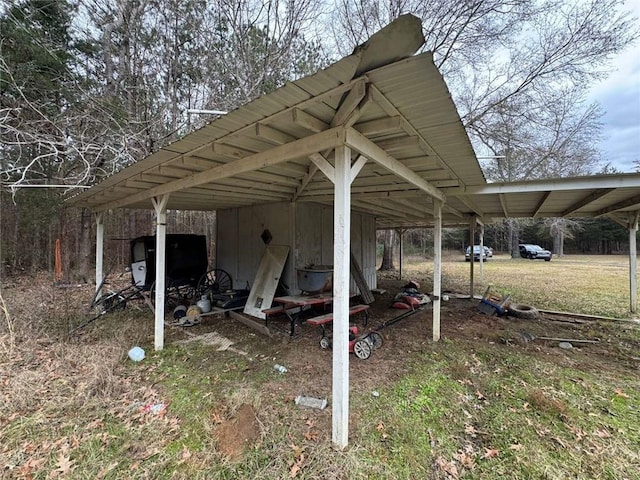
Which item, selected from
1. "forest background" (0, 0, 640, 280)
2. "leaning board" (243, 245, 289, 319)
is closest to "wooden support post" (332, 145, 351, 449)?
"leaning board" (243, 245, 289, 319)

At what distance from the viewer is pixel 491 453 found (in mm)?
2045

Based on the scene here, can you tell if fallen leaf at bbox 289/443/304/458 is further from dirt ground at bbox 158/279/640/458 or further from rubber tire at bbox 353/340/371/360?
rubber tire at bbox 353/340/371/360

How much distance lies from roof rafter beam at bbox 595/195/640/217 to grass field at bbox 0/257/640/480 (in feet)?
7.10

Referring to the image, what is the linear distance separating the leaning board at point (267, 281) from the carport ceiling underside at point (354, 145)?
3.84ft

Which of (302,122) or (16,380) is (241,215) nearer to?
(16,380)

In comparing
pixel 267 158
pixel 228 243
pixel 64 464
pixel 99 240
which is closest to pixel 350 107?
pixel 267 158

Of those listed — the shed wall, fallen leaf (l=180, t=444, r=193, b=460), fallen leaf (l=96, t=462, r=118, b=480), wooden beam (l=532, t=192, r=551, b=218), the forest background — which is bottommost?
fallen leaf (l=96, t=462, r=118, b=480)

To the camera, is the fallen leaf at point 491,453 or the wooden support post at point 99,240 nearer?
the fallen leaf at point 491,453

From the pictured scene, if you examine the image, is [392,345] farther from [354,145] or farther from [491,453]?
[354,145]

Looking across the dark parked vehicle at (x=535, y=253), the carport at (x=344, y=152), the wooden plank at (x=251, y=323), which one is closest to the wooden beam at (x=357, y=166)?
the carport at (x=344, y=152)

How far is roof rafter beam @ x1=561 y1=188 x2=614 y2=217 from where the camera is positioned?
3930 millimetres

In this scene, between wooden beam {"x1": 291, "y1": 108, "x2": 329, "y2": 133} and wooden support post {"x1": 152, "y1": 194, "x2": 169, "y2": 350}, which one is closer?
wooden beam {"x1": 291, "y1": 108, "x2": 329, "y2": 133}

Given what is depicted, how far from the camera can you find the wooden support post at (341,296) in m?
2.01

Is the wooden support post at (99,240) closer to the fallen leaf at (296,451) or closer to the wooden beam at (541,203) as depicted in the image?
the fallen leaf at (296,451)
